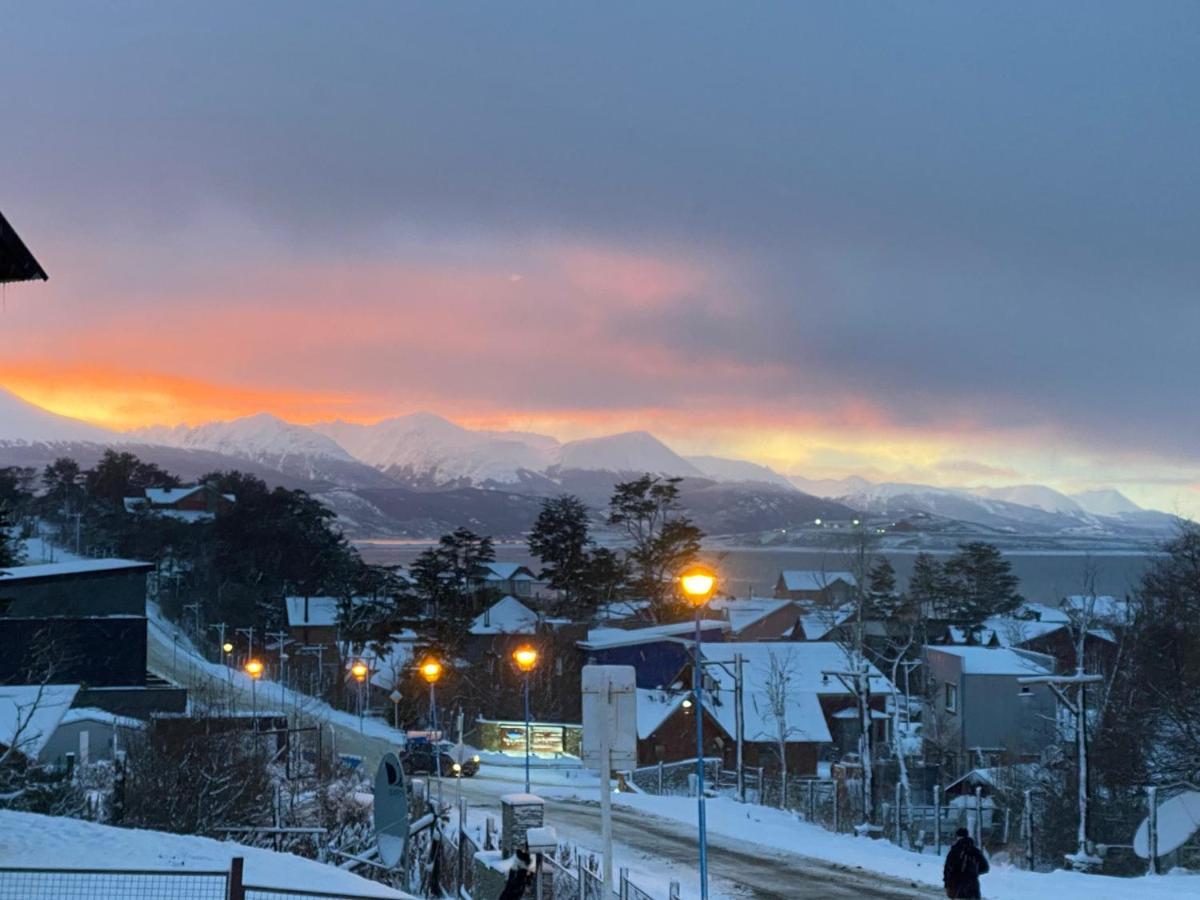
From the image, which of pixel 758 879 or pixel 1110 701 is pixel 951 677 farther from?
pixel 758 879

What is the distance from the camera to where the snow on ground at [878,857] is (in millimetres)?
17797

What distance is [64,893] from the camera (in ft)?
38.9

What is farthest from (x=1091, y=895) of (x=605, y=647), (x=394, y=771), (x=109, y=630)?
(x=605, y=647)

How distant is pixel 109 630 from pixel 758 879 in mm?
36264

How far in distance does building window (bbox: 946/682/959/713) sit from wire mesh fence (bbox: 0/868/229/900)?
47797 mm

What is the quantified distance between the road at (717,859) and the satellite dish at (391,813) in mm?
5093

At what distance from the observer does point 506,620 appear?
81688mm

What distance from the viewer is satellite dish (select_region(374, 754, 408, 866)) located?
17.8m

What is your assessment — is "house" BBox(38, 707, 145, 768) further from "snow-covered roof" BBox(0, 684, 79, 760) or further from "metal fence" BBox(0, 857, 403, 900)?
"metal fence" BBox(0, 857, 403, 900)

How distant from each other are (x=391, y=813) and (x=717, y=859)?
7.91 metres

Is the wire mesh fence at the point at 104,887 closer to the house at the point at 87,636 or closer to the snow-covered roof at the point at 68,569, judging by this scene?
the house at the point at 87,636

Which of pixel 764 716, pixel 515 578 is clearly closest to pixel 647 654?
pixel 764 716

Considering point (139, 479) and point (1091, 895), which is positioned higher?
point (139, 479)

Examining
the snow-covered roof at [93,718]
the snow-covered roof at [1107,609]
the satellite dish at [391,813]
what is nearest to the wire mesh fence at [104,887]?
the satellite dish at [391,813]
